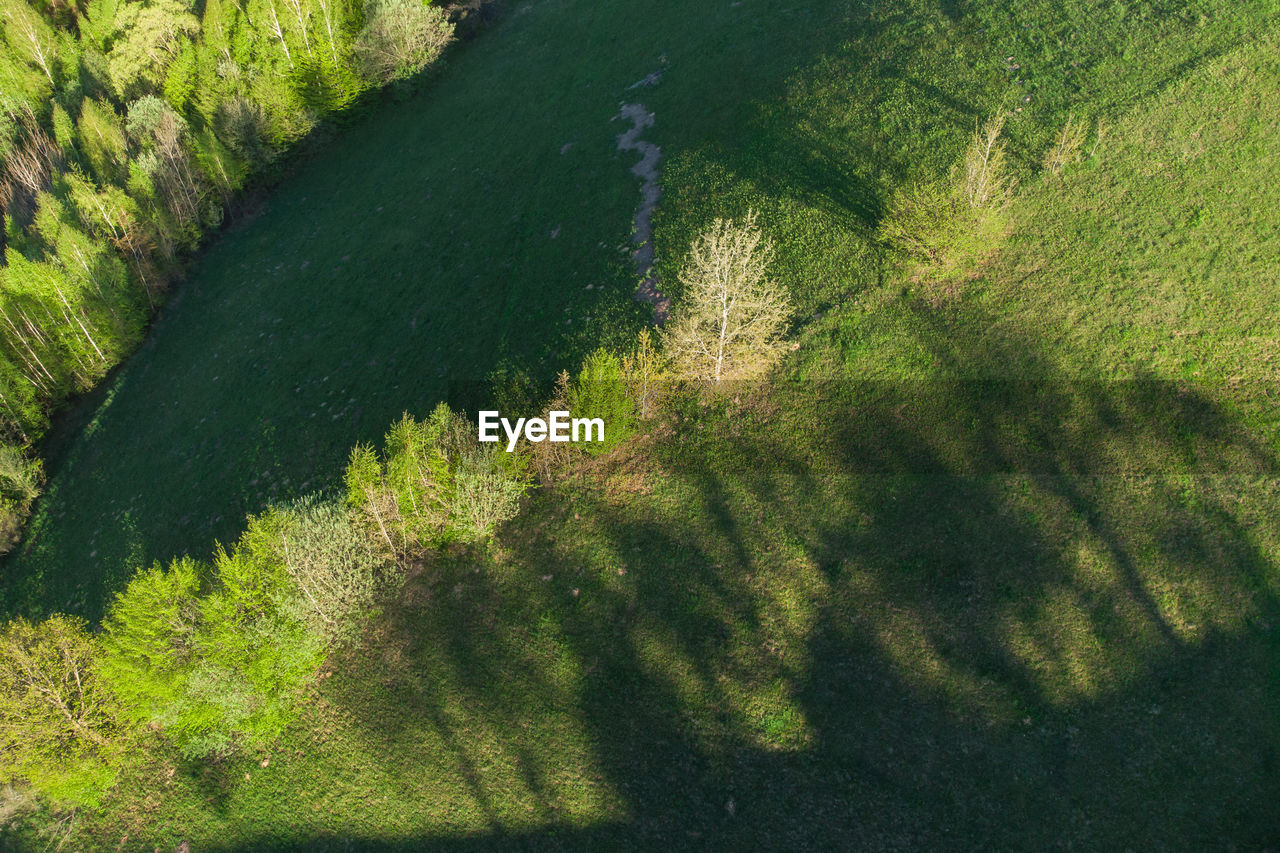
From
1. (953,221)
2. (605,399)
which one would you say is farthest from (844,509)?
(953,221)

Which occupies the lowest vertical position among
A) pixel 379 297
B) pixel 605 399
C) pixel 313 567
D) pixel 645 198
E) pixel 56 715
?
pixel 56 715

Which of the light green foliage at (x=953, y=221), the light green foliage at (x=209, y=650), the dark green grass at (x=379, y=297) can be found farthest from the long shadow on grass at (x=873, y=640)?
the dark green grass at (x=379, y=297)

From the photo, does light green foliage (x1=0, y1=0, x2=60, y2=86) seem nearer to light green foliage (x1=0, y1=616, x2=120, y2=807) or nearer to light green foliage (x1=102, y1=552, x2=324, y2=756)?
light green foliage (x1=0, y1=616, x2=120, y2=807)

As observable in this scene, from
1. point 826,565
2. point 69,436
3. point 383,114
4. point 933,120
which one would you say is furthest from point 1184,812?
point 383,114

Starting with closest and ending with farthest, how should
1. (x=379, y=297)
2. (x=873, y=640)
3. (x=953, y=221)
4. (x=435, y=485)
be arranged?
(x=873, y=640) → (x=435, y=485) → (x=953, y=221) → (x=379, y=297)

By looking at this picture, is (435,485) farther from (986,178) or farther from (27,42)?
(27,42)

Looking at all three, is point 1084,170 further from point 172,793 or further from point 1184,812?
point 172,793

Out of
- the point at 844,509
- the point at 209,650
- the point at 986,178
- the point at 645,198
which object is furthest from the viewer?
the point at 645,198
